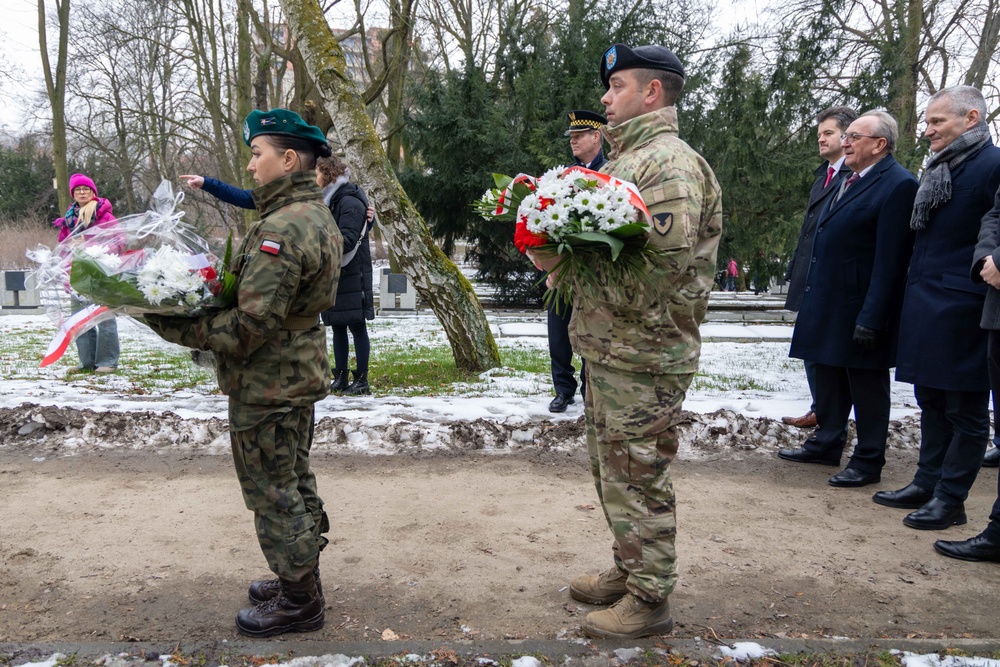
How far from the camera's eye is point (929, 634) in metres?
2.99

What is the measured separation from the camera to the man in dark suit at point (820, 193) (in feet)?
17.0

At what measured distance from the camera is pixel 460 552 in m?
3.75

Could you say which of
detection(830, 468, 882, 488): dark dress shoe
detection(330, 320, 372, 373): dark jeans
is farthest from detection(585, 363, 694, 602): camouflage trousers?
detection(330, 320, 372, 373): dark jeans

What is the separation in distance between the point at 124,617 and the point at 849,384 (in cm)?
416

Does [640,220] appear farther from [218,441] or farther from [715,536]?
[218,441]

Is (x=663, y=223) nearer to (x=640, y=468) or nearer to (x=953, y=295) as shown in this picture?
(x=640, y=468)

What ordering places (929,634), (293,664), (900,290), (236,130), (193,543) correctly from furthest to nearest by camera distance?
(236,130) → (900,290) → (193,543) → (929,634) → (293,664)

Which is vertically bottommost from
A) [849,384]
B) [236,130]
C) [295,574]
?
[295,574]

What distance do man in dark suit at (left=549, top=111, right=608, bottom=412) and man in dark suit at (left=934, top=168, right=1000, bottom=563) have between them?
2211 millimetres

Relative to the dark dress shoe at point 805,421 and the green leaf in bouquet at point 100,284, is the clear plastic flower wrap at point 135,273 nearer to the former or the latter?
the green leaf in bouquet at point 100,284

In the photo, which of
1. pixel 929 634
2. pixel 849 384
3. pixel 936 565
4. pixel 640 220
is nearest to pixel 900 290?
pixel 849 384

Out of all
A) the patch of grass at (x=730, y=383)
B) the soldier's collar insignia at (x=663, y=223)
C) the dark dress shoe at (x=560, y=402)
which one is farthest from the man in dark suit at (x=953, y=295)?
the patch of grass at (x=730, y=383)

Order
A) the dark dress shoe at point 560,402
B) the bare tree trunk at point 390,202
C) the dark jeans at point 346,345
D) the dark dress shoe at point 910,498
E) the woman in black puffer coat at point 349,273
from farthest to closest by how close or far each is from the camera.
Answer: the bare tree trunk at point 390,202, the dark jeans at point 346,345, the woman in black puffer coat at point 349,273, the dark dress shoe at point 560,402, the dark dress shoe at point 910,498

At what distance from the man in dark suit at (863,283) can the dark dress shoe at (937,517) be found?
0.63 metres
